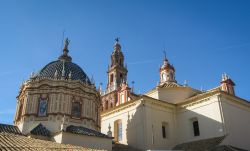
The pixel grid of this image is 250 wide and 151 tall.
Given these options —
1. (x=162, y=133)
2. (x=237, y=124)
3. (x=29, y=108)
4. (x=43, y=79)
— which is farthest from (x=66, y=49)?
(x=237, y=124)

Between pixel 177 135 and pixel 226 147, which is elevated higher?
pixel 177 135

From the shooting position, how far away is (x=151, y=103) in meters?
28.9

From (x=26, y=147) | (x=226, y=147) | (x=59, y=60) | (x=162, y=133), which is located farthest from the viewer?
(x=59, y=60)

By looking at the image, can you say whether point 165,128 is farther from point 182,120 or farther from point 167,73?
point 167,73

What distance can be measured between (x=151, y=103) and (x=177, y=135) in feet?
14.3

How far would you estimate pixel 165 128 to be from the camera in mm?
29594

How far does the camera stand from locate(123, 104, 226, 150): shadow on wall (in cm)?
2695

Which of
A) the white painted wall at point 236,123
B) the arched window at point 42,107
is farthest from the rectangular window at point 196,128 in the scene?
the arched window at point 42,107

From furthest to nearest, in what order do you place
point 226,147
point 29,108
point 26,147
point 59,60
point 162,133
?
point 59,60, point 162,133, point 29,108, point 226,147, point 26,147

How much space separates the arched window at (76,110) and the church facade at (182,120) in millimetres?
3445

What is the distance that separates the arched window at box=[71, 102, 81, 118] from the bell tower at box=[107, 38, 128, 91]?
108 feet

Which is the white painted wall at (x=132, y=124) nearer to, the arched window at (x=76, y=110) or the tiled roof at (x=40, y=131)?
the arched window at (x=76, y=110)

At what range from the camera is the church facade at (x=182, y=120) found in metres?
26.3

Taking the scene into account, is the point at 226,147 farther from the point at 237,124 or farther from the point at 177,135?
the point at 177,135
